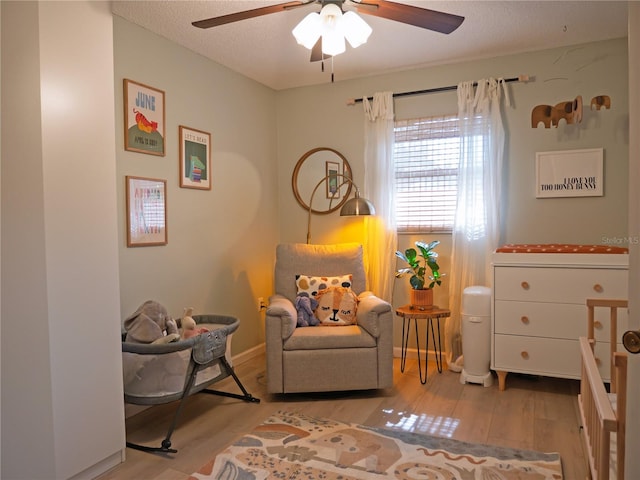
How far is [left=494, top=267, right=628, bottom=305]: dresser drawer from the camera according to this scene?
2.93 m

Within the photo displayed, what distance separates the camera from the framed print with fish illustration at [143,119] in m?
2.91

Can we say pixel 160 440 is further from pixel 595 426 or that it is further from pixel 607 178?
pixel 607 178

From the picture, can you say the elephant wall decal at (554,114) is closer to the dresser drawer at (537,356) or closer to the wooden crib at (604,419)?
the dresser drawer at (537,356)

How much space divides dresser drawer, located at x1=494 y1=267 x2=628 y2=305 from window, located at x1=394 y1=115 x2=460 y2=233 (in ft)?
2.58

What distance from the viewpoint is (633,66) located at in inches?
45.2

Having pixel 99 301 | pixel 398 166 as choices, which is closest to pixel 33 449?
→ pixel 99 301

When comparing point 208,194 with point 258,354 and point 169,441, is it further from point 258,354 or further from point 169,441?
point 169,441

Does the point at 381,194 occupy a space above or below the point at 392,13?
below

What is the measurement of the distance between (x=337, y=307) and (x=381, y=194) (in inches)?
44.2

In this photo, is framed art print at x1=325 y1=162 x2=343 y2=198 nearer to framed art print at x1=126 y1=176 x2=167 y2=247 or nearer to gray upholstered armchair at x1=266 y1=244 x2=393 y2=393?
gray upholstered armchair at x1=266 y1=244 x2=393 y2=393

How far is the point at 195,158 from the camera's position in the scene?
3457 millimetres

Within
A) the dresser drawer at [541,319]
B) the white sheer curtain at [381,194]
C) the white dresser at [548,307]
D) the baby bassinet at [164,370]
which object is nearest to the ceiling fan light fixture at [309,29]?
the baby bassinet at [164,370]

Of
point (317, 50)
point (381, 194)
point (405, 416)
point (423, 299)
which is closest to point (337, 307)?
point (423, 299)

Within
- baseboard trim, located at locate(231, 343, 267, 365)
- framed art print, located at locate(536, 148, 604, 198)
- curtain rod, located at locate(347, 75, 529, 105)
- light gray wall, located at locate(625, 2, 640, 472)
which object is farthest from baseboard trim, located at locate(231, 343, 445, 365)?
light gray wall, located at locate(625, 2, 640, 472)
